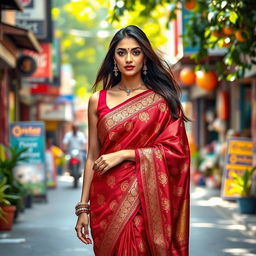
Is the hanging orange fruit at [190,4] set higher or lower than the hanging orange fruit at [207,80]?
higher

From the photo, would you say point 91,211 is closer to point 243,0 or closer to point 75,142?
point 243,0

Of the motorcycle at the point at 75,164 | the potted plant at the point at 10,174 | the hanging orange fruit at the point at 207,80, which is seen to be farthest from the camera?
the motorcycle at the point at 75,164

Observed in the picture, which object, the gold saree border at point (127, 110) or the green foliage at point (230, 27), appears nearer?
the gold saree border at point (127, 110)

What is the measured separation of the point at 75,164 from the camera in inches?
816

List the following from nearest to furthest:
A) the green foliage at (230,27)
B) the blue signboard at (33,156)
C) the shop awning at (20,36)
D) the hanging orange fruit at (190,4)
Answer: the green foliage at (230,27) → the hanging orange fruit at (190,4) → the shop awning at (20,36) → the blue signboard at (33,156)

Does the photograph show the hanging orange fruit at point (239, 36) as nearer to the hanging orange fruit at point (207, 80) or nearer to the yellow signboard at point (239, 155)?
the yellow signboard at point (239, 155)

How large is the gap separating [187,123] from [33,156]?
7283 mm

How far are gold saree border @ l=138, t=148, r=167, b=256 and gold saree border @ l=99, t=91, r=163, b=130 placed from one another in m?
0.23

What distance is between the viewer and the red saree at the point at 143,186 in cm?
438

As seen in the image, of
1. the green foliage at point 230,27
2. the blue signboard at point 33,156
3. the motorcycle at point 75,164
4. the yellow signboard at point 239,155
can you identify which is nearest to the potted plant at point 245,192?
the yellow signboard at point 239,155

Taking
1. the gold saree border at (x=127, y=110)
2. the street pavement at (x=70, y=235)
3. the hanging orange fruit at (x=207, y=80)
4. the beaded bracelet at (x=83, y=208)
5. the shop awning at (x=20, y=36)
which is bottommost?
the street pavement at (x=70, y=235)

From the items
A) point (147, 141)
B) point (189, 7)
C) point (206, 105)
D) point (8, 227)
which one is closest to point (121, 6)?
point (189, 7)

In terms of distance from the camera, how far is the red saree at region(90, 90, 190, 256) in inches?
173

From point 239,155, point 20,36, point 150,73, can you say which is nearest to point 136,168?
point 150,73
